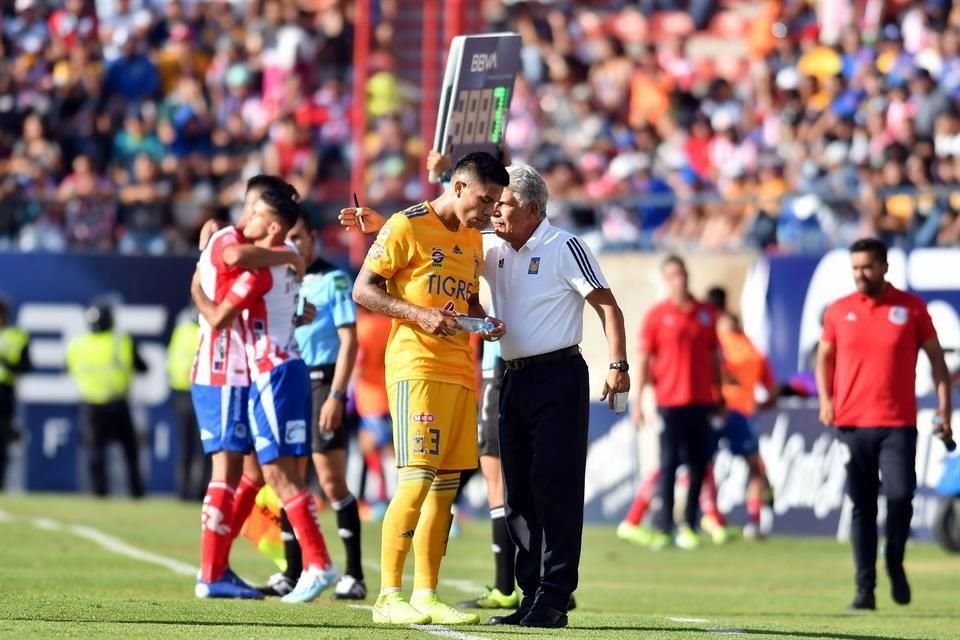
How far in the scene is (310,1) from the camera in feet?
97.7

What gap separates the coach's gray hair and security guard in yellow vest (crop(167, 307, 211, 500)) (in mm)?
13500

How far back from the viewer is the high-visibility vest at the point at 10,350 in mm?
23359

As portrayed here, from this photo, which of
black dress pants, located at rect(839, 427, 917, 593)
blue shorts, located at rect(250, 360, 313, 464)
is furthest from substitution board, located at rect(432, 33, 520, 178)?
black dress pants, located at rect(839, 427, 917, 593)

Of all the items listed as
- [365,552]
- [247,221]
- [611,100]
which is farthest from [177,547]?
[611,100]

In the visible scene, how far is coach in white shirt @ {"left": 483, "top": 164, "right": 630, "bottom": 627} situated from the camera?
31.8 ft

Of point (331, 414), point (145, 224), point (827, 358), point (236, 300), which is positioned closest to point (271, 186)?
point (236, 300)

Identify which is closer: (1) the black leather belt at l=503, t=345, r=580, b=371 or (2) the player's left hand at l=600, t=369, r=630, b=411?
(2) the player's left hand at l=600, t=369, r=630, b=411

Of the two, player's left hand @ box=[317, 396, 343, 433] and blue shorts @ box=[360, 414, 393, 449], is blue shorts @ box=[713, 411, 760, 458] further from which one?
player's left hand @ box=[317, 396, 343, 433]

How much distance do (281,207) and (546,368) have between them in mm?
2195

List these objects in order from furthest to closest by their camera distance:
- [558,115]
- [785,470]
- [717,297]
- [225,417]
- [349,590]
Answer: [558,115], [785,470], [717,297], [349,590], [225,417]

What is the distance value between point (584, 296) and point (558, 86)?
60.5ft

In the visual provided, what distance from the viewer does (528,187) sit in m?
9.96

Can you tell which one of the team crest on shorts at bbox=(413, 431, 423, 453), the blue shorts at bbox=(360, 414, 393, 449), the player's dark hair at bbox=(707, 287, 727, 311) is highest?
the player's dark hair at bbox=(707, 287, 727, 311)

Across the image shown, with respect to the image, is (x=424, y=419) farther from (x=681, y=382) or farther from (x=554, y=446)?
(x=681, y=382)
